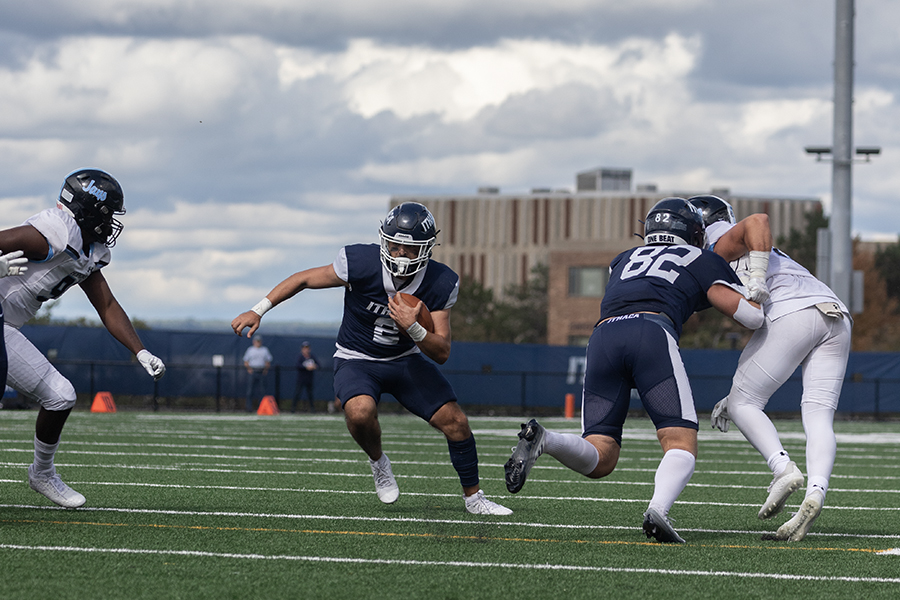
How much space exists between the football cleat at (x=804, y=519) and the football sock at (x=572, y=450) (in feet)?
3.35

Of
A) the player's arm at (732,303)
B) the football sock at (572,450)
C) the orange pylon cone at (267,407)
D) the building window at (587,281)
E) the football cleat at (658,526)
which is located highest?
the player's arm at (732,303)

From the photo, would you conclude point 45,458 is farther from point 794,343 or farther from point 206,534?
→ point 794,343

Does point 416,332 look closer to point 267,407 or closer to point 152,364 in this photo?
point 152,364

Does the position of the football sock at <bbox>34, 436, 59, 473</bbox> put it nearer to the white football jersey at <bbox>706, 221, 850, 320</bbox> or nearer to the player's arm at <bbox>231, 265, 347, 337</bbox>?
the player's arm at <bbox>231, 265, 347, 337</bbox>

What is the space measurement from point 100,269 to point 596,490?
3.90 metres

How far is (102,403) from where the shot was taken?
73.3ft

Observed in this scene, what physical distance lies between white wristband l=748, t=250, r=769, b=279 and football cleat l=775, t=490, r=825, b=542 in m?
1.18

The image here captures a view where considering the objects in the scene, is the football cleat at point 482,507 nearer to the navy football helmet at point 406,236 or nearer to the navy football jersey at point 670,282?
the navy football helmet at point 406,236

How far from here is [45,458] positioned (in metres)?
6.63

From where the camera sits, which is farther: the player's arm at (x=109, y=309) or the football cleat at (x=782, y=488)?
the player's arm at (x=109, y=309)

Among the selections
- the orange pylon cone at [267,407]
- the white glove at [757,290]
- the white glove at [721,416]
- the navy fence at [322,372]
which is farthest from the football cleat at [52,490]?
the navy fence at [322,372]

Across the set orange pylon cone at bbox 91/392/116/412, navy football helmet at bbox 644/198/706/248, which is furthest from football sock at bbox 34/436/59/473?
orange pylon cone at bbox 91/392/116/412

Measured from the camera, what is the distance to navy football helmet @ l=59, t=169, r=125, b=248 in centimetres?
648

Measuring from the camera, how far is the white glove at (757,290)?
6.12 metres
